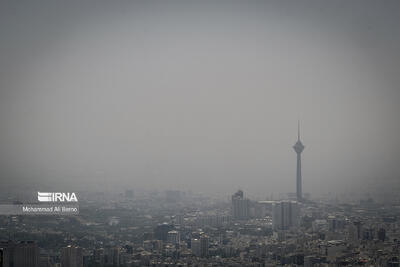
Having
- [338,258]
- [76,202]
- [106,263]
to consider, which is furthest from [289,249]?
[76,202]

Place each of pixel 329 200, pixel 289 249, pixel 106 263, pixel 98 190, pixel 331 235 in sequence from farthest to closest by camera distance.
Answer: pixel 329 200
pixel 98 190
pixel 331 235
pixel 289 249
pixel 106 263

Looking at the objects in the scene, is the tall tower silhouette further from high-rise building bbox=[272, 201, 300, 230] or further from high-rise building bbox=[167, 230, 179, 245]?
high-rise building bbox=[167, 230, 179, 245]

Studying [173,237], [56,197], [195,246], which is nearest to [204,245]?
[195,246]

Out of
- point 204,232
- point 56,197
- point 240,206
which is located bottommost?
point 204,232

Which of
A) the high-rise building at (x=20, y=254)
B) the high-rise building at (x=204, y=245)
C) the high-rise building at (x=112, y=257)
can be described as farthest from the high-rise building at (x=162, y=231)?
the high-rise building at (x=20, y=254)

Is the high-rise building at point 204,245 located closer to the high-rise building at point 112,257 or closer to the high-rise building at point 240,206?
the high-rise building at point 112,257

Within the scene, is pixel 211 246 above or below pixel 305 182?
below

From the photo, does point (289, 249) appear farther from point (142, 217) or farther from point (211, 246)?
point (142, 217)

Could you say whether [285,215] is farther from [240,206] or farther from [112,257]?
[112,257]
